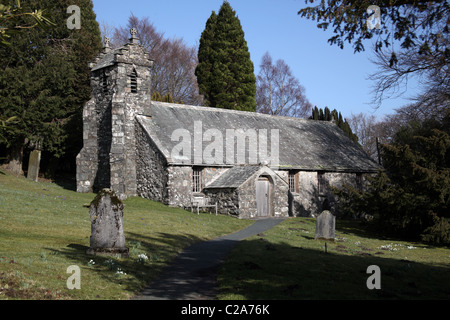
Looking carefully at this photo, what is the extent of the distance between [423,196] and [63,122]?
30.8 m

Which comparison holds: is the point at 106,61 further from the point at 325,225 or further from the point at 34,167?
the point at 325,225

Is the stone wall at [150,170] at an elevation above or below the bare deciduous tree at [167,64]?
below

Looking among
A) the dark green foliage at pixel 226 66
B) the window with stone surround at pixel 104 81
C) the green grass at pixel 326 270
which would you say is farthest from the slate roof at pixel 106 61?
the green grass at pixel 326 270

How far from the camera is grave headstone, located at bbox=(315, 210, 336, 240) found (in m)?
19.6

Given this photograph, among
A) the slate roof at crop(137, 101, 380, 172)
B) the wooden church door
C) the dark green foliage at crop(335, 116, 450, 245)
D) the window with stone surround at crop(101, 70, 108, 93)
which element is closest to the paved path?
the dark green foliage at crop(335, 116, 450, 245)

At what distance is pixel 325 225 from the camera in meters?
19.7

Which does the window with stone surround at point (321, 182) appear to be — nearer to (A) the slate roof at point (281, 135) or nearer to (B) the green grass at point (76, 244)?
(A) the slate roof at point (281, 135)

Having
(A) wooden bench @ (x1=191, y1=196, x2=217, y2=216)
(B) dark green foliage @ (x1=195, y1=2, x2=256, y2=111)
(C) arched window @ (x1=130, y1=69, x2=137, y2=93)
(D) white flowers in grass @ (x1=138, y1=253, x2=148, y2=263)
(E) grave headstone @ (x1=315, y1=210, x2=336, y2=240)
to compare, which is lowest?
(D) white flowers in grass @ (x1=138, y1=253, x2=148, y2=263)

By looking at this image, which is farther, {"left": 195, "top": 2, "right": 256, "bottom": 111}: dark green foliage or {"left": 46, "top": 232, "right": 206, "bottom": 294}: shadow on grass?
{"left": 195, "top": 2, "right": 256, "bottom": 111}: dark green foliage

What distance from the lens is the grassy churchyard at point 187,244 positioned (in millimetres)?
9625

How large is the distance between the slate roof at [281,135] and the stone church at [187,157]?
0.10 meters

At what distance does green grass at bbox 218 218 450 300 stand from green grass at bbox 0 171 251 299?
2.45 meters

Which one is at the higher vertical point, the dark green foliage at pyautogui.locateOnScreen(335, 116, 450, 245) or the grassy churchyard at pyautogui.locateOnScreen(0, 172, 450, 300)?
the dark green foliage at pyautogui.locateOnScreen(335, 116, 450, 245)

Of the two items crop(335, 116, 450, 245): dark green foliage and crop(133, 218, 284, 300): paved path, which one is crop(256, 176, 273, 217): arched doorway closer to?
crop(335, 116, 450, 245): dark green foliage
